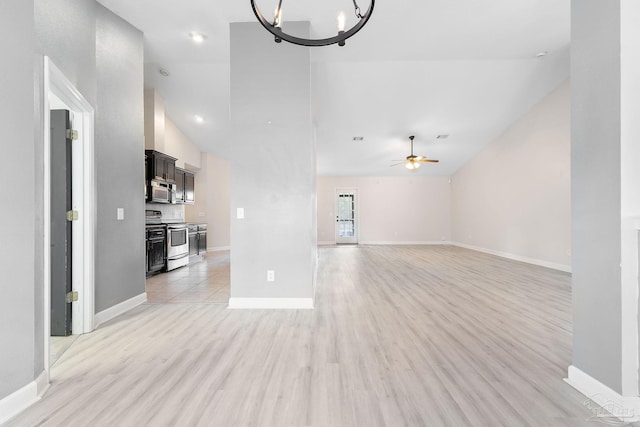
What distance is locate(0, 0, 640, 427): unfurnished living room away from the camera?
5.48 ft

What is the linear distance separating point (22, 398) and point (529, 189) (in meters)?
8.31

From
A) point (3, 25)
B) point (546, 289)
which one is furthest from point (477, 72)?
point (3, 25)

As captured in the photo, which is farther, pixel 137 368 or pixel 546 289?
pixel 546 289

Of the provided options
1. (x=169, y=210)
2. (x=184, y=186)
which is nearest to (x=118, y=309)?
(x=169, y=210)

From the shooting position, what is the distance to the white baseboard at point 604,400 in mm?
1584

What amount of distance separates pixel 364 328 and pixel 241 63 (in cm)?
328

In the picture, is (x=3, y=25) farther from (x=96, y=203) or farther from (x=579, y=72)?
(x=579, y=72)

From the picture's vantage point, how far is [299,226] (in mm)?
3580

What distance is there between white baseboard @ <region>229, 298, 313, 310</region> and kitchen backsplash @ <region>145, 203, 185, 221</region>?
127 inches

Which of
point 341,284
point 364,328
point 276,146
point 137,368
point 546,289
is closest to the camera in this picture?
point 137,368

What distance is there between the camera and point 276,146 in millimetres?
3564

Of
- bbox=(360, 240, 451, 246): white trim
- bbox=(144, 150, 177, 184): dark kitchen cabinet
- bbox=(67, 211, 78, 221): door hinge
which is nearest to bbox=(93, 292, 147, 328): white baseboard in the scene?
bbox=(67, 211, 78, 221): door hinge

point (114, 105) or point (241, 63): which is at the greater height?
point (241, 63)

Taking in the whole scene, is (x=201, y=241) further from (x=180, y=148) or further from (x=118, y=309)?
(x=118, y=309)
